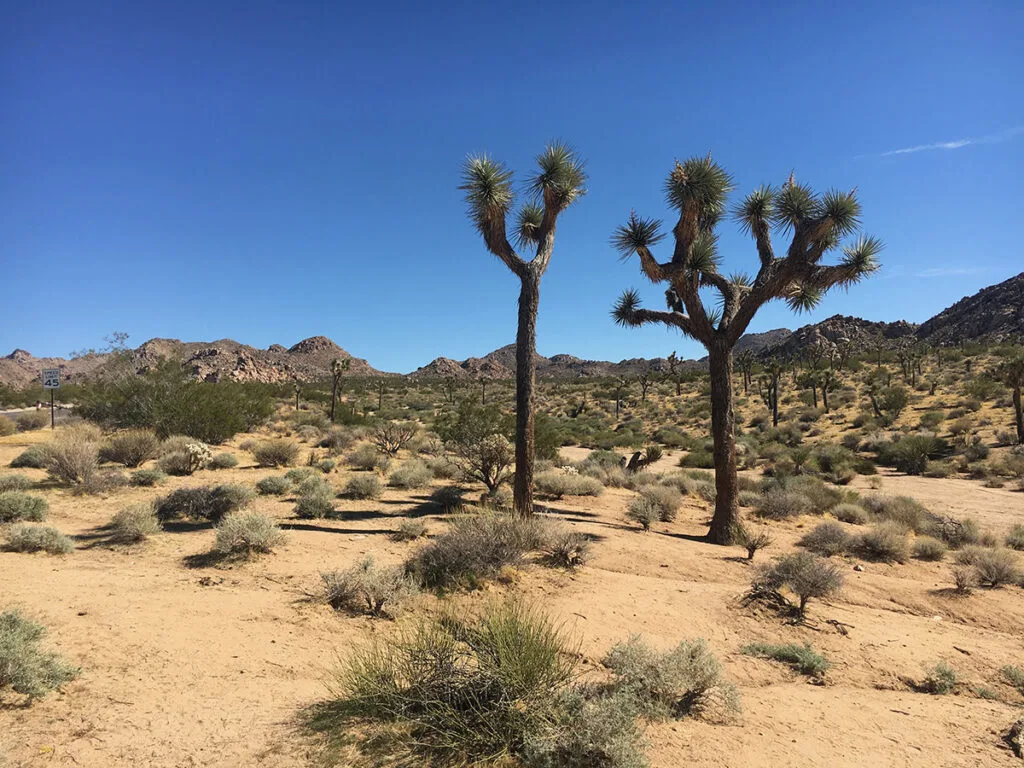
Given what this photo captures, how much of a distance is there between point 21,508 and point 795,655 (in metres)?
11.8

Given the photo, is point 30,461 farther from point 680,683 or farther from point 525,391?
point 680,683

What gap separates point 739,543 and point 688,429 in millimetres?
28594

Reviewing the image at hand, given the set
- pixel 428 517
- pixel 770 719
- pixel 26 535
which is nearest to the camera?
pixel 770 719

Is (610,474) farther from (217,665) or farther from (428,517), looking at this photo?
(217,665)

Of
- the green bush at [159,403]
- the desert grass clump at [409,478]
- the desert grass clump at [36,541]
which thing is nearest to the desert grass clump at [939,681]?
the desert grass clump at [36,541]

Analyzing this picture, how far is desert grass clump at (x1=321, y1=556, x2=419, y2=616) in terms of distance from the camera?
6.66m

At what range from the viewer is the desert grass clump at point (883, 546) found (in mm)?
10648

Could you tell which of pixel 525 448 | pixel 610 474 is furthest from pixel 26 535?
pixel 610 474

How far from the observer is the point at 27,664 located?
424 cm

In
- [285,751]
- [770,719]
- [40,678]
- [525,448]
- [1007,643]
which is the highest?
[525,448]

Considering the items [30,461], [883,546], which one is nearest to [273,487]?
[30,461]

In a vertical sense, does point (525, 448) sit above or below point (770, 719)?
above

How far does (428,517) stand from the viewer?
39.4 ft

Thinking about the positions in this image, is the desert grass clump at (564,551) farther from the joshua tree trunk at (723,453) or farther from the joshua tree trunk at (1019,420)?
the joshua tree trunk at (1019,420)
